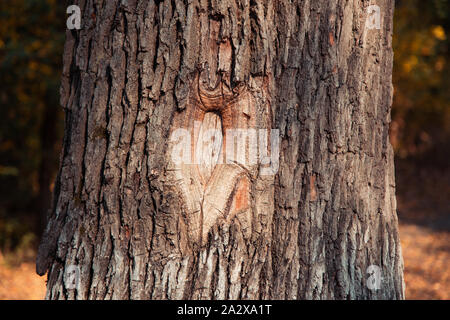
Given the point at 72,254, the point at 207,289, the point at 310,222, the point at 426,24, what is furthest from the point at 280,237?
the point at 426,24

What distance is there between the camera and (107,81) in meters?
2.06

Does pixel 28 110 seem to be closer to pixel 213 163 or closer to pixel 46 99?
pixel 46 99

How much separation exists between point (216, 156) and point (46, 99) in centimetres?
559

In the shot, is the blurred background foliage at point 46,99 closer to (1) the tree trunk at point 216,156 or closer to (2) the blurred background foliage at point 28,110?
(2) the blurred background foliage at point 28,110

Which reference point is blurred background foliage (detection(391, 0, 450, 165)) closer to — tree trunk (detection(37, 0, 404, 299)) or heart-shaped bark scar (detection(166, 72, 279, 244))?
tree trunk (detection(37, 0, 404, 299))

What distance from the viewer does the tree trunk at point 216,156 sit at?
1998 mm

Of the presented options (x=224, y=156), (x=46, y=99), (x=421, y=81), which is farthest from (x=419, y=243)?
(x=224, y=156)

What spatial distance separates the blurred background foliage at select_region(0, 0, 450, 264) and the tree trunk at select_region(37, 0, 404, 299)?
3423 millimetres

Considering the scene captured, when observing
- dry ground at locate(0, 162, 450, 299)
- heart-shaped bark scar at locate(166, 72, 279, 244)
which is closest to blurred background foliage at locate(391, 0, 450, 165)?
dry ground at locate(0, 162, 450, 299)

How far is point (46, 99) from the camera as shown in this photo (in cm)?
691

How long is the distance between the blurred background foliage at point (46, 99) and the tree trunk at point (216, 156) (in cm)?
342

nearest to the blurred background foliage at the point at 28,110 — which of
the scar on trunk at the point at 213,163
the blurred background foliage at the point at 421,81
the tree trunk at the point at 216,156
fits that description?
the tree trunk at the point at 216,156

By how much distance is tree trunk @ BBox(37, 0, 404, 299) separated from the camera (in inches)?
78.7
